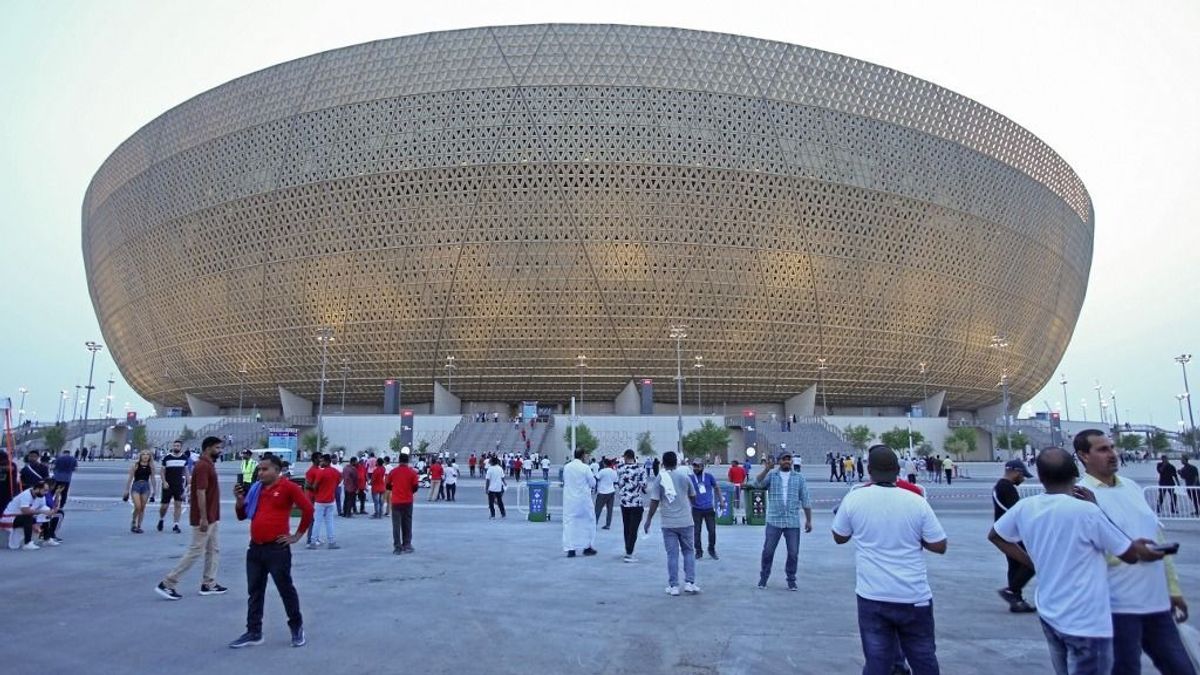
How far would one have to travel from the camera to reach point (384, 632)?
5113 mm

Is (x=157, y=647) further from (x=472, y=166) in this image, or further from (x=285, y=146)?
(x=285, y=146)

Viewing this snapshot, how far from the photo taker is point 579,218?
41188 millimetres

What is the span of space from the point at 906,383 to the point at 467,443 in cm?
2999

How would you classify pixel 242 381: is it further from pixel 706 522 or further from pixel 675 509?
pixel 675 509

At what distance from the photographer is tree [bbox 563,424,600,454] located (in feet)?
127

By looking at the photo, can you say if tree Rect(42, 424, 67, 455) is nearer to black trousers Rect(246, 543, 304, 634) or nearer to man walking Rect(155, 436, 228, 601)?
man walking Rect(155, 436, 228, 601)

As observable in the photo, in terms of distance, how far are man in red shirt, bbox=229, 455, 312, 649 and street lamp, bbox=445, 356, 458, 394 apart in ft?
130

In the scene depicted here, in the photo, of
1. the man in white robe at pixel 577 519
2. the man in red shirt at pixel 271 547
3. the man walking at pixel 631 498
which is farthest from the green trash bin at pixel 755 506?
the man in red shirt at pixel 271 547

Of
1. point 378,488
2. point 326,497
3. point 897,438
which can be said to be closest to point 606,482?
point 326,497

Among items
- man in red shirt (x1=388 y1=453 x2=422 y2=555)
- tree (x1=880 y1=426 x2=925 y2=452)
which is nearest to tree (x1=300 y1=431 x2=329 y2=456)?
tree (x1=880 y1=426 x2=925 y2=452)

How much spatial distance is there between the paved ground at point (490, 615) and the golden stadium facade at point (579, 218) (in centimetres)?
3330

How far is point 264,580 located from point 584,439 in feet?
112

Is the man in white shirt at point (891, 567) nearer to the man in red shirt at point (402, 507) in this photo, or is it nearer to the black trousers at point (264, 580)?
the black trousers at point (264, 580)

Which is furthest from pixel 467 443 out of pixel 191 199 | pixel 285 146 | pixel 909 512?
pixel 909 512
